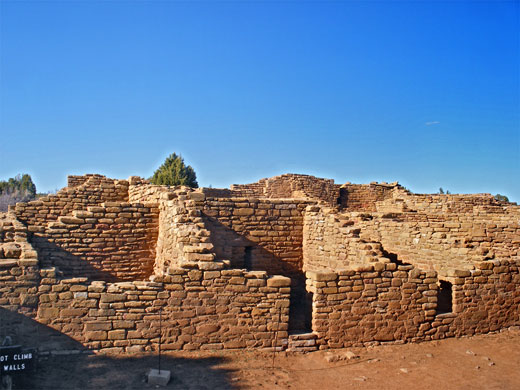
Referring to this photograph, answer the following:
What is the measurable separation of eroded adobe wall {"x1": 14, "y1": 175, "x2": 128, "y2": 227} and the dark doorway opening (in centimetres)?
705

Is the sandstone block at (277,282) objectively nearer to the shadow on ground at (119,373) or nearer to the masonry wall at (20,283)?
the shadow on ground at (119,373)

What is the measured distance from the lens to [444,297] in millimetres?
11227

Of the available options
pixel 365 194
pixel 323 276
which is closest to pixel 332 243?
pixel 323 276

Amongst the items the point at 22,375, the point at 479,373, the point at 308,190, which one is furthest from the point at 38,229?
the point at 308,190

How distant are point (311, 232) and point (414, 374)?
473 centimetres

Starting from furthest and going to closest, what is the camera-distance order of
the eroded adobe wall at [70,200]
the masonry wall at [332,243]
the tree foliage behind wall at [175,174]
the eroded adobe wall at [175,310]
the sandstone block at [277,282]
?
the tree foliage behind wall at [175,174] < the eroded adobe wall at [70,200] < the masonry wall at [332,243] < the sandstone block at [277,282] < the eroded adobe wall at [175,310]

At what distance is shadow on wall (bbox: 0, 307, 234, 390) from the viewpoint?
6.61 meters

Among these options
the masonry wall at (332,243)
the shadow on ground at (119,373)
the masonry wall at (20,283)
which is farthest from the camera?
the masonry wall at (332,243)

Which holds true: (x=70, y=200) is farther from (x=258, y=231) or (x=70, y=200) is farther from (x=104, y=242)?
(x=258, y=231)

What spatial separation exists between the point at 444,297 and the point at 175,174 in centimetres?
2174

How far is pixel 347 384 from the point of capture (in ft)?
23.6

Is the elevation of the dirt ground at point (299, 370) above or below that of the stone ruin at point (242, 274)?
below

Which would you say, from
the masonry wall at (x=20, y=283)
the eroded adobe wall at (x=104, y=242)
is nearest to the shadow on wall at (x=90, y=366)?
the masonry wall at (x=20, y=283)

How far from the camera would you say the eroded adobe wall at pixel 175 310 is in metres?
7.43
